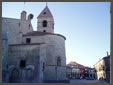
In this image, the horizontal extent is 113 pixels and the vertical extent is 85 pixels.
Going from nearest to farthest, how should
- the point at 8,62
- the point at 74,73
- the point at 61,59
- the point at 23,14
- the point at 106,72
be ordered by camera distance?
the point at 8,62
the point at 61,59
the point at 23,14
the point at 106,72
the point at 74,73

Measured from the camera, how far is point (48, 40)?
15805 mm

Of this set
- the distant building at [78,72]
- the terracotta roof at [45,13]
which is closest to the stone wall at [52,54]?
the terracotta roof at [45,13]

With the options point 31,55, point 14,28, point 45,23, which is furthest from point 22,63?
point 45,23

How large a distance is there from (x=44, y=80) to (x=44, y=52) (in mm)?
2457

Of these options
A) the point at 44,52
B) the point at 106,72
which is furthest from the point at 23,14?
the point at 106,72

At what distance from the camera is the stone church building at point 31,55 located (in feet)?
43.4

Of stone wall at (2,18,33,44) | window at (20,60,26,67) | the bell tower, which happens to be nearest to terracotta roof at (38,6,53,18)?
the bell tower

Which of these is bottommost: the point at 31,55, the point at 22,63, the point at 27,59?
the point at 22,63

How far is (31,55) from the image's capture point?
1353cm

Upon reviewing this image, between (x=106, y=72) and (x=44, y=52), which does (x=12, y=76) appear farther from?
(x=106, y=72)

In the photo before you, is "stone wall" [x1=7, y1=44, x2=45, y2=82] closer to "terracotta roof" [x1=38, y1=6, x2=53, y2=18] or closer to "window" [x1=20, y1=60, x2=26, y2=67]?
"window" [x1=20, y1=60, x2=26, y2=67]

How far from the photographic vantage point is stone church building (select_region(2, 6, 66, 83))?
13.2 meters

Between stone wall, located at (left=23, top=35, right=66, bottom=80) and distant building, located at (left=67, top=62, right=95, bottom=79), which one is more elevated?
stone wall, located at (left=23, top=35, right=66, bottom=80)

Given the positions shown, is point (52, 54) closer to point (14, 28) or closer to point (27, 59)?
point (27, 59)
